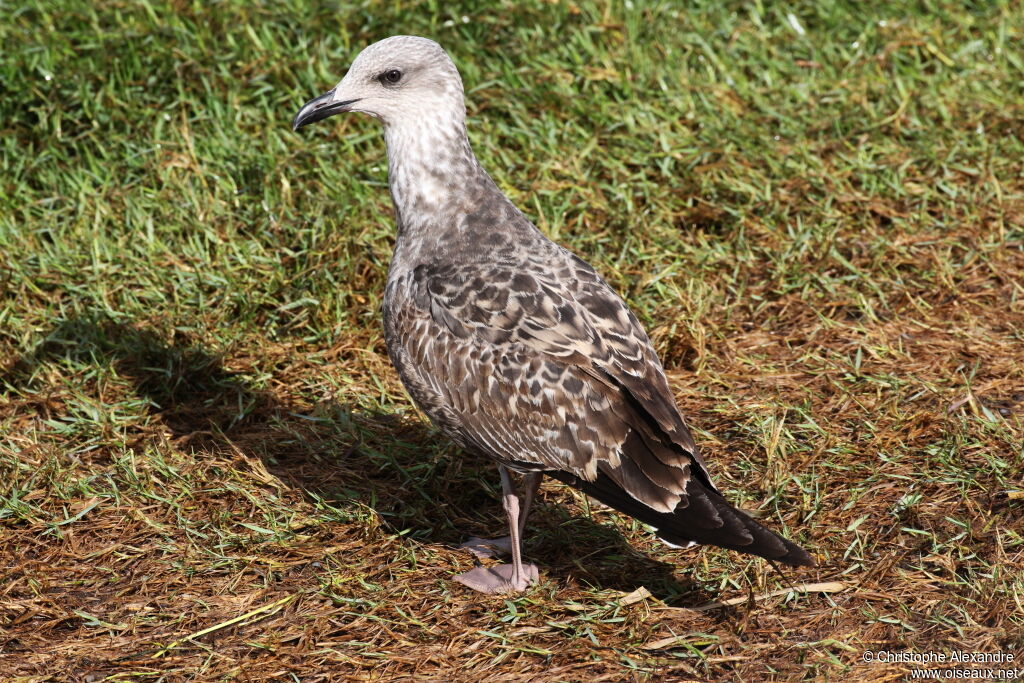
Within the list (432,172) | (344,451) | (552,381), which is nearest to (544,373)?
(552,381)

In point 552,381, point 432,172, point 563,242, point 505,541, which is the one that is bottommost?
point 505,541

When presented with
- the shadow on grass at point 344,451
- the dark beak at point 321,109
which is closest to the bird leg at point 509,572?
the shadow on grass at point 344,451

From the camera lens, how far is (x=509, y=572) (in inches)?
175

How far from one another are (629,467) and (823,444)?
1.23 metres

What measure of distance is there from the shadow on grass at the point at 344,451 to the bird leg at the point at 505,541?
0.10m

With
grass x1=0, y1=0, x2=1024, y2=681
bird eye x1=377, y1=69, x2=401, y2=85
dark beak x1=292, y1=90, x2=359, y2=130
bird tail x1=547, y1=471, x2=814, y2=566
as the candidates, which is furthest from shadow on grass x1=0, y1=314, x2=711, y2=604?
bird eye x1=377, y1=69, x2=401, y2=85

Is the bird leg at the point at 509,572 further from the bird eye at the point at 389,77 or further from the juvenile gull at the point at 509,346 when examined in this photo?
the bird eye at the point at 389,77

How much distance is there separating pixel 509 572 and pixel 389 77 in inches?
75.2

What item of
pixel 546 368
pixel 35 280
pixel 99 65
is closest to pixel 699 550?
pixel 546 368

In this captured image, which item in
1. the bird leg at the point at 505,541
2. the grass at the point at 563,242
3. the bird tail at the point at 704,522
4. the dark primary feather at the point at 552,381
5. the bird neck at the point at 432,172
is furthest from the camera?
the bird neck at the point at 432,172

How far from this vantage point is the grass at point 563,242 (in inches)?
166

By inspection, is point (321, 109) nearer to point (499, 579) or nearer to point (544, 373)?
point (544, 373)

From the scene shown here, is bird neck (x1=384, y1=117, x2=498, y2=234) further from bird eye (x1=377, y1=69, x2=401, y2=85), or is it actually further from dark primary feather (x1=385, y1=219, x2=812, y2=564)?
dark primary feather (x1=385, y1=219, x2=812, y2=564)

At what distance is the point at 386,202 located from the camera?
6355 mm
